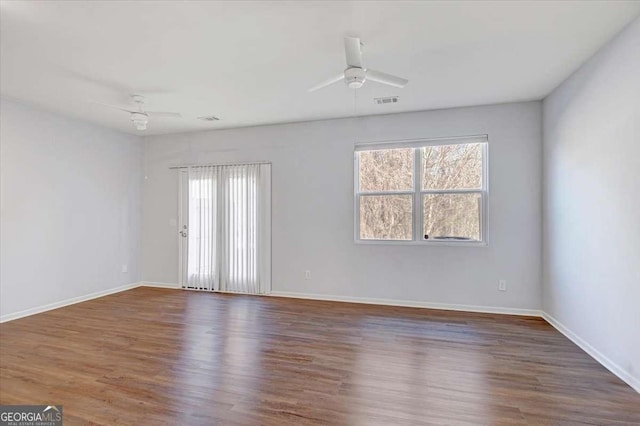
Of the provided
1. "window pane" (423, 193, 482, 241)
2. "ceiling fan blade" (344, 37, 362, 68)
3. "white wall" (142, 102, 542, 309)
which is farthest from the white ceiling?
"window pane" (423, 193, 482, 241)

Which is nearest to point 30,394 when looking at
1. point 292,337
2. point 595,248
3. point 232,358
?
point 232,358

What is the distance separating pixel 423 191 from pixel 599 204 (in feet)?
6.51

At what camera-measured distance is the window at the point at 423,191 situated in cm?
438

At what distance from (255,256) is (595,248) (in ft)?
13.9

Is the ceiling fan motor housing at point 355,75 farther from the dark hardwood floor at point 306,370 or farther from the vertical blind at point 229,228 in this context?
the vertical blind at point 229,228

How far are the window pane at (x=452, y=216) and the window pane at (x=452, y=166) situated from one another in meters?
0.16

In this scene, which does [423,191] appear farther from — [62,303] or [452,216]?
[62,303]

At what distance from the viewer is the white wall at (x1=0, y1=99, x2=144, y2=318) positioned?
4039 mm

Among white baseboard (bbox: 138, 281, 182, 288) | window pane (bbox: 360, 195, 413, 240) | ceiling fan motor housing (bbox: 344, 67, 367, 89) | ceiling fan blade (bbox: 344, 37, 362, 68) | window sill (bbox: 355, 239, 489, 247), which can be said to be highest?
ceiling fan blade (bbox: 344, 37, 362, 68)

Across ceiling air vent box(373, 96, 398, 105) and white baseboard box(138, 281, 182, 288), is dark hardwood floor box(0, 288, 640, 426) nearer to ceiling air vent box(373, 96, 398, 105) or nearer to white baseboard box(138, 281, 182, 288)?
white baseboard box(138, 281, 182, 288)

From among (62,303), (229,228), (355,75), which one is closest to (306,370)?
(355,75)

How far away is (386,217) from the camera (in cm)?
472

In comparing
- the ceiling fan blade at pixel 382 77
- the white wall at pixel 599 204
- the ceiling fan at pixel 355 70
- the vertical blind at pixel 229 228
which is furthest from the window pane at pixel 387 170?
the ceiling fan at pixel 355 70

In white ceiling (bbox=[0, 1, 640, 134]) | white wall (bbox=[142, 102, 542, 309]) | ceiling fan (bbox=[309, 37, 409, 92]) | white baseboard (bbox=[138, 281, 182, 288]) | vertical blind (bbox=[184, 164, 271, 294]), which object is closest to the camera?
white ceiling (bbox=[0, 1, 640, 134])
